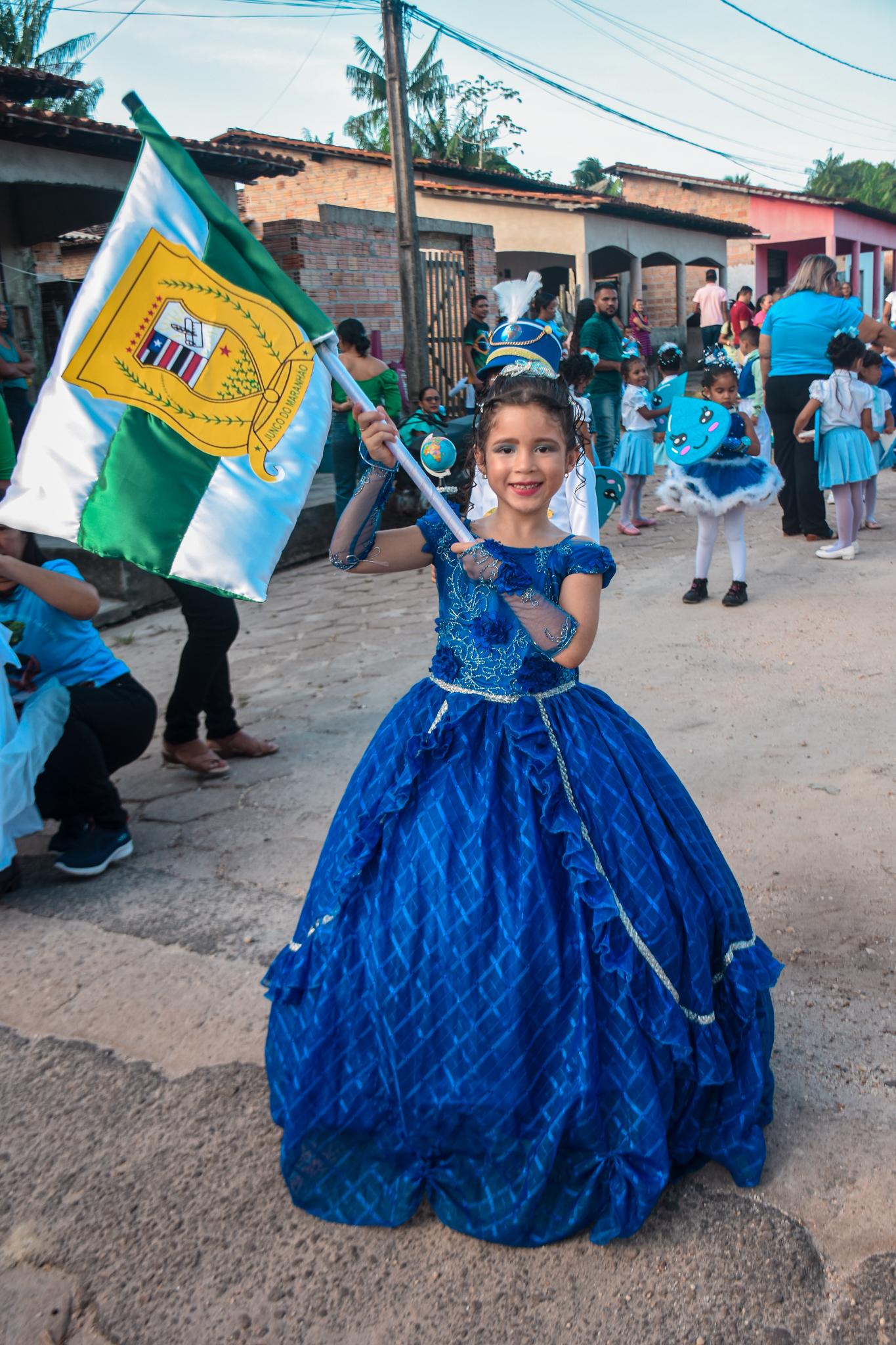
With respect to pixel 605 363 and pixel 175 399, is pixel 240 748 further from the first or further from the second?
pixel 605 363

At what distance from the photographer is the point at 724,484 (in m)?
6.11

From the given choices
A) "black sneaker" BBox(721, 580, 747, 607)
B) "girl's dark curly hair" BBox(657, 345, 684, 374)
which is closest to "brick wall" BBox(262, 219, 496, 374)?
Result: "girl's dark curly hair" BBox(657, 345, 684, 374)

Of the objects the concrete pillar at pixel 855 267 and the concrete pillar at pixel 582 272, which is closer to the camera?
the concrete pillar at pixel 582 272

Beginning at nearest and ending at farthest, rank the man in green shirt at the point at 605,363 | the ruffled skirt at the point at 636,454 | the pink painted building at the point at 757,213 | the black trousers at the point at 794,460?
the black trousers at the point at 794,460 → the ruffled skirt at the point at 636,454 → the man in green shirt at the point at 605,363 → the pink painted building at the point at 757,213

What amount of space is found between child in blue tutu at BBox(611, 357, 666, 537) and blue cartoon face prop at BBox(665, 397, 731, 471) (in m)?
2.05

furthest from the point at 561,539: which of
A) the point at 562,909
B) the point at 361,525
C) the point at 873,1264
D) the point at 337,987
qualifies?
the point at 873,1264

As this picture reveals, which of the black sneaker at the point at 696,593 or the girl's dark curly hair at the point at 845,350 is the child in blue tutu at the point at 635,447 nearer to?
the girl's dark curly hair at the point at 845,350

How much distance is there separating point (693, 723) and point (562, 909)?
264 centimetres

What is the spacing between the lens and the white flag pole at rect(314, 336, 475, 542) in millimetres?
2146

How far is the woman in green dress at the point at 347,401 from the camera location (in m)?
7.75

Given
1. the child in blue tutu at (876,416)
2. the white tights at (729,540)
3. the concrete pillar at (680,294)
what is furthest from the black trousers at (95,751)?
the concrete pillar at (680,294)

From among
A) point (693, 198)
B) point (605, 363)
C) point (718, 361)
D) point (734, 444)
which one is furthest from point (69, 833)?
point (693, 198)

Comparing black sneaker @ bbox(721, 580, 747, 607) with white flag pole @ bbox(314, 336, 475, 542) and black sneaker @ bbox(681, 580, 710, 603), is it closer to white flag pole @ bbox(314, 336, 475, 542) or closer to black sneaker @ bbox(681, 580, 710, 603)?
black sneaker @ bbox(681, 580, 710, 603)

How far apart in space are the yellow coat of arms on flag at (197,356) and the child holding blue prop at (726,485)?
4244 millimetres
